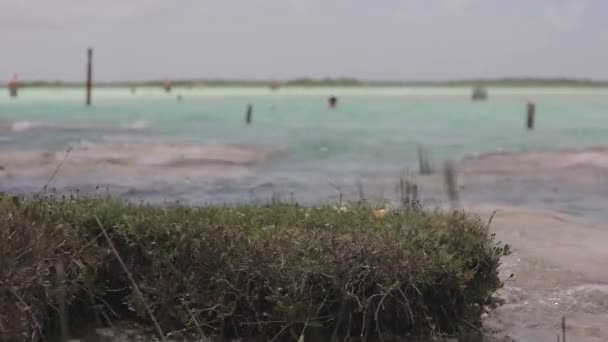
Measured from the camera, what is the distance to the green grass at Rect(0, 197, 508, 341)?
553 centimetres

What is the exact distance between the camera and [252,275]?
5.62 m

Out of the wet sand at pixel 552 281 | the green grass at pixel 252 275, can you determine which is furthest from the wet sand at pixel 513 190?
the green grass at pixel 252 275

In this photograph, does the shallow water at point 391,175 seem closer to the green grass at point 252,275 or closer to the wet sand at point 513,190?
the wet sand at point 513,190

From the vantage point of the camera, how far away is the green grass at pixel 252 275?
5.53 meters

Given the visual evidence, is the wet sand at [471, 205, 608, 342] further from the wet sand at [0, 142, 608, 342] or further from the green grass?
the green grass

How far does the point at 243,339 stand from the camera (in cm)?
582

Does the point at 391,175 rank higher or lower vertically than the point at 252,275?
lower

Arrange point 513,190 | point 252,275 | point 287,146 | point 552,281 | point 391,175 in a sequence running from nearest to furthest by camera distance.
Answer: point 252,275, point 552,281, point 513,190, point 391,175, point 287,146

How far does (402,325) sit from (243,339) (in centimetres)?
122

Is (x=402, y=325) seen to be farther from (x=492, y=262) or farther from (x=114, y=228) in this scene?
(x=114, y=228)

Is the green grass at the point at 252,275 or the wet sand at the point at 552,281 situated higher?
the green grass at the point at 252,275

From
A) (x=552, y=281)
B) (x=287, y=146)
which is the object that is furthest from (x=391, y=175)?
(x=552, y=281)

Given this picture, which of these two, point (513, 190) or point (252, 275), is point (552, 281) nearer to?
point (252, 275)

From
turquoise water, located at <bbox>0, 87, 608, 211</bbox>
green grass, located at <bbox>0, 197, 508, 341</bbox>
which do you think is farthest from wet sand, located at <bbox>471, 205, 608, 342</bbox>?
turquoise water, located at <bbox>0, 87, 608, 211</bbox>
